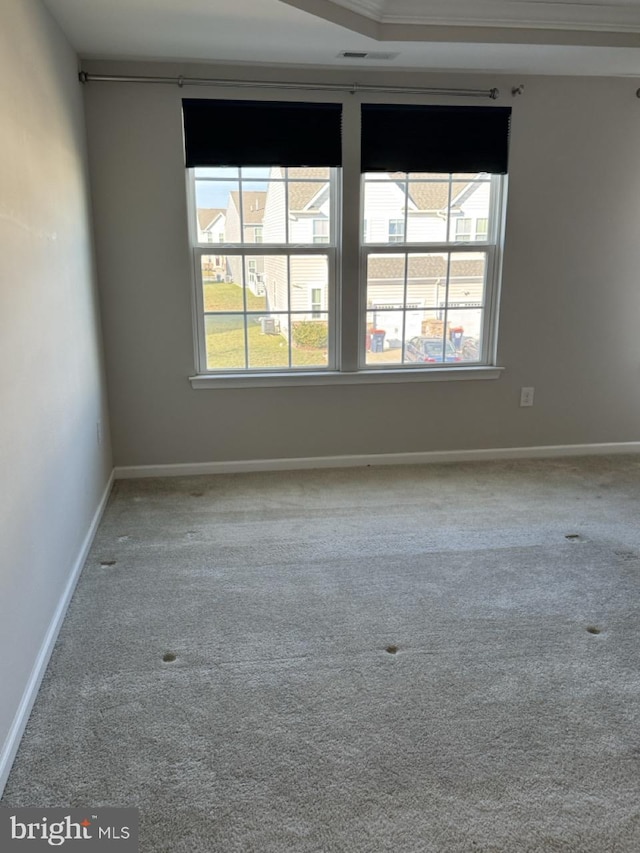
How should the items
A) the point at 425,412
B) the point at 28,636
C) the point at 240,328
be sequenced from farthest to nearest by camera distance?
the point at 425,412 → the point at 240,328 → the point at 28,636

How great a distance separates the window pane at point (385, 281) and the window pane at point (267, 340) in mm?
562

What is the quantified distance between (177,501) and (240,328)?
1.10 meters

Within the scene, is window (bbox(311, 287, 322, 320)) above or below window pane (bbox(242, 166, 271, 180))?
below

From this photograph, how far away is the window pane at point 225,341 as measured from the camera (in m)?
3.80

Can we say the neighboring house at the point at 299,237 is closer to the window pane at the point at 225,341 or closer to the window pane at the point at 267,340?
the window pane at the point at 267,340

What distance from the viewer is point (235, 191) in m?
3.64

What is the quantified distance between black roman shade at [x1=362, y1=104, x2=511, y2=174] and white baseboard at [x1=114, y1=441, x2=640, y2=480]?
174cm

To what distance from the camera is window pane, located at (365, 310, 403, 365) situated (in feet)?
12.9

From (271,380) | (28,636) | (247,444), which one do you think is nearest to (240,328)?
(271,380)

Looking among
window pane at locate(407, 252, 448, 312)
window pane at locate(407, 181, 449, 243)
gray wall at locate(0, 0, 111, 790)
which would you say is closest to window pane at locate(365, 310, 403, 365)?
window pane at locate(407, 252, 448, 312)

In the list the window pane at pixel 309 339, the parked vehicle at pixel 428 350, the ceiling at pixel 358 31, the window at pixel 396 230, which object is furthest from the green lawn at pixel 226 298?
the ceiling at pixel 358 31

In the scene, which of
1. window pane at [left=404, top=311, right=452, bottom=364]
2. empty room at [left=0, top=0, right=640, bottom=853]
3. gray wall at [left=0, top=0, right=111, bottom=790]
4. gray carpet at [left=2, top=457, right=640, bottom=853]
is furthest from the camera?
window pane at [left=404, top=311, right=452, bottom=364]

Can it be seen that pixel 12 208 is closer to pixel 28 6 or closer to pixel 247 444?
pixel 28 6

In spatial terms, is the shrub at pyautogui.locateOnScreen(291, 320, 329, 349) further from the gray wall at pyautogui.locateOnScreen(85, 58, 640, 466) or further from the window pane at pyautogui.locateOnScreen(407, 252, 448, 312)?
the window pane at pyautogui.locateOnScreen(407, 252, 448, 312)
